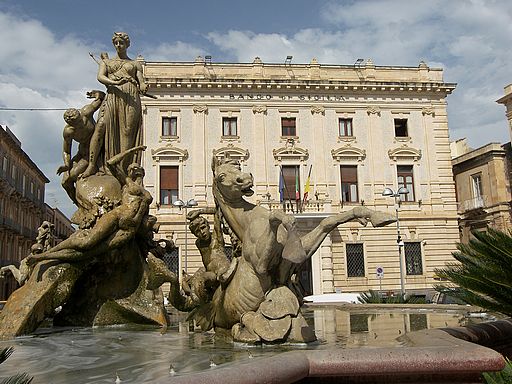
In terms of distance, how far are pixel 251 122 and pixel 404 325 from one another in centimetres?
2474

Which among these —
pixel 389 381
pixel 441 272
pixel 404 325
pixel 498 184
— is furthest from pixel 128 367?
pixel 498 184

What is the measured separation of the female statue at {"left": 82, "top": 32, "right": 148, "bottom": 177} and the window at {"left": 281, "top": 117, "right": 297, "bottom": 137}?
76.6 ft

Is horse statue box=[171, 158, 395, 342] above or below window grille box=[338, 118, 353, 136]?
below

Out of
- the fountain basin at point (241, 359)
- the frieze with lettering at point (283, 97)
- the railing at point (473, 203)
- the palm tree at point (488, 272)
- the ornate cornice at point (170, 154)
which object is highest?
the frieze with lettering at point (283, 97)

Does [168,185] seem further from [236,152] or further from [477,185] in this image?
[477,185]

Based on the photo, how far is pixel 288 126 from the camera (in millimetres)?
30969

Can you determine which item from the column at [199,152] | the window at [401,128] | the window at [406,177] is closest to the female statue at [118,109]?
the column at [199,152]

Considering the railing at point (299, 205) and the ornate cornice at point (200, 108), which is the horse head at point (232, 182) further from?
the ornate cornice at point (200, 108)

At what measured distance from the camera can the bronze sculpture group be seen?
16.0 feet

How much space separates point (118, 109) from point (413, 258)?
2594 centimetres

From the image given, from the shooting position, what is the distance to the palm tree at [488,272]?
431 centimetres

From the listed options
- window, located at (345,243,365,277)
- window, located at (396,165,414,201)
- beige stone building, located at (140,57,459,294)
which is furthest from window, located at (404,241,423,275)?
window, located at (396,165,414,201)

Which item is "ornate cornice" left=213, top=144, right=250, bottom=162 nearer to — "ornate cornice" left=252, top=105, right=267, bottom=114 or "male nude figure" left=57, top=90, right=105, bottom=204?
"ornate cornice" left=252, top=105, right=267, bottom=114

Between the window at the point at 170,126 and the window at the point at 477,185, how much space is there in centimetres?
2191
